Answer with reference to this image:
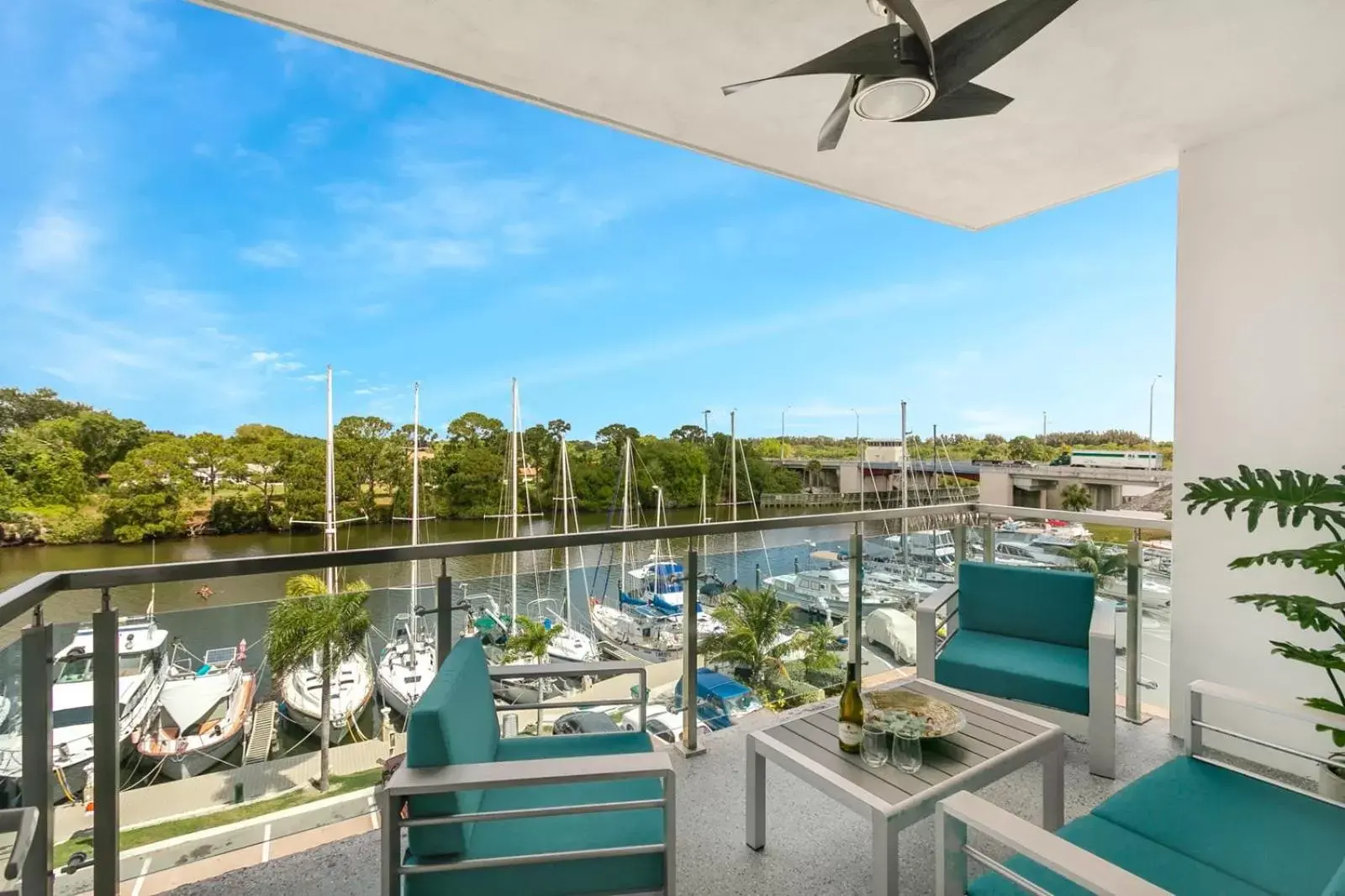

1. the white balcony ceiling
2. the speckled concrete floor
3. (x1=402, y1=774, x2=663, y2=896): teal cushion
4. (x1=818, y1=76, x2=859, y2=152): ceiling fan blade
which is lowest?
the speckled concrete floor

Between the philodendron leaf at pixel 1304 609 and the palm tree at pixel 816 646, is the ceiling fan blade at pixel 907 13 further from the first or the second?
the palm tree at pixel 816 646

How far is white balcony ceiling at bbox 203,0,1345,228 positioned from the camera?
6.71 ft

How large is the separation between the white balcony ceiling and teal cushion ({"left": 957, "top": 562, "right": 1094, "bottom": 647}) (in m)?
2.04

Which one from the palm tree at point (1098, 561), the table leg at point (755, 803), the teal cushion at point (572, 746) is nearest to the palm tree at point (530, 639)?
the teal cushion at point (572, 746)

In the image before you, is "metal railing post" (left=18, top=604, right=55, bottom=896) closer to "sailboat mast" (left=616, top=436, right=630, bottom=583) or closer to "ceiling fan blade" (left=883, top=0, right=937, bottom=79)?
"ceiling fan blade" (left=883, top=0, right=937, bottom=79)

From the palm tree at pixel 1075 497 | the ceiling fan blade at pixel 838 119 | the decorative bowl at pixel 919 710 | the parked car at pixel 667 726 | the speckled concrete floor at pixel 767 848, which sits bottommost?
the speckled concrete floor at pixel 767 848

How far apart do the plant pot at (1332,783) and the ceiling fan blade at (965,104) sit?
2192mm

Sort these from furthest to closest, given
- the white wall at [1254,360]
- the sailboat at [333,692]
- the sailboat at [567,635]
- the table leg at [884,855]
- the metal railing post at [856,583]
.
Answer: the metal railing post at [856,583] < the sailboat at [567,635] < the white wall at [1254,360] < the sailboat at [333,692] < the table leg at [884,855]

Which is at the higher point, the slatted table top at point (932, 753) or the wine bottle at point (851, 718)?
the wine bottle at point (851, 718)

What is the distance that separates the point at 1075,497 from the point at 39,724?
5.26 m

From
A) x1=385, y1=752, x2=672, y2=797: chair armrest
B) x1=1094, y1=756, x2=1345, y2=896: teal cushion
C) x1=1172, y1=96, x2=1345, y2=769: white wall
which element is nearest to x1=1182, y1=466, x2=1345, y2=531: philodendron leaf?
x1=1172, y1=96, x2=1345, y2=769: white wall

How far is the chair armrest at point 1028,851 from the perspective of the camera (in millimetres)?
1081

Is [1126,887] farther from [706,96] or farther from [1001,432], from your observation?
[1001,432]

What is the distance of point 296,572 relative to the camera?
6.51ft
